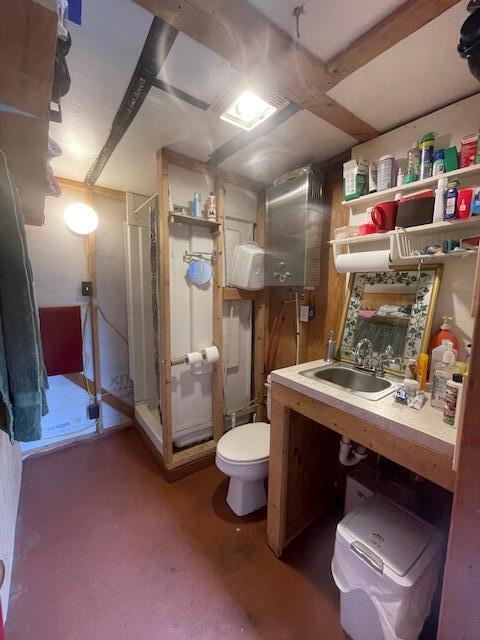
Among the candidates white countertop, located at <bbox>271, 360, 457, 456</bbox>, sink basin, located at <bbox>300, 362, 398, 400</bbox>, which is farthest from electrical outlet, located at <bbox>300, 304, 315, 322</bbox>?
white countertop, located at <bbox>271, 360, 457, 456</bbox>

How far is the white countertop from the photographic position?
86cm

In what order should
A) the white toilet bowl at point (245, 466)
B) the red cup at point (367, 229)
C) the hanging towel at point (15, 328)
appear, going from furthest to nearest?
the white toilet bowl at point (245, 466) → the red cup at point (367, 229) → the hanging towel at point (15, 328)

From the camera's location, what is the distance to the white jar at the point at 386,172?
4.51 ft

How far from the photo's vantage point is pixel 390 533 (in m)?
1.04

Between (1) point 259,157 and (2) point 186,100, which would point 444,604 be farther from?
(1) point 259,157

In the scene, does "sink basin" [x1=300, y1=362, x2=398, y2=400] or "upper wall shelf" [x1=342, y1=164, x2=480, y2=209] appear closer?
"upper wall shelf" [x1=342, y1=164, x2=480, y2=209]

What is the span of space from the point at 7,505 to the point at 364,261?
226 cm

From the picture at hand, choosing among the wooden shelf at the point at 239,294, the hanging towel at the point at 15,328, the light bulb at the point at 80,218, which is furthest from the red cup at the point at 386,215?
the light bulb at the point at 80,218

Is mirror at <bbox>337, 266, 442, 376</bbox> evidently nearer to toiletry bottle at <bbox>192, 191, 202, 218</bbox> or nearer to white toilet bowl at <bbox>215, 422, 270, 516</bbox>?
white toilet bowl at <bbox>215, 422, 270, 516</bbox>

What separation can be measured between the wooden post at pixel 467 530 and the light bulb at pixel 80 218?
258 cm

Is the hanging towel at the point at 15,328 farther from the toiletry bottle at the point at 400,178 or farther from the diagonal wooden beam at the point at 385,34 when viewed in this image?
the toiletry bottle at the point at 400,178

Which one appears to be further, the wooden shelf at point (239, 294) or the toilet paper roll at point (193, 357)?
the wooden shelf at point (239, 294)

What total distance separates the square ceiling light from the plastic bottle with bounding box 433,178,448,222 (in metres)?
0.79

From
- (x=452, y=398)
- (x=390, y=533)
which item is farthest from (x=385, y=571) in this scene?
A: (x=452, y=398)
